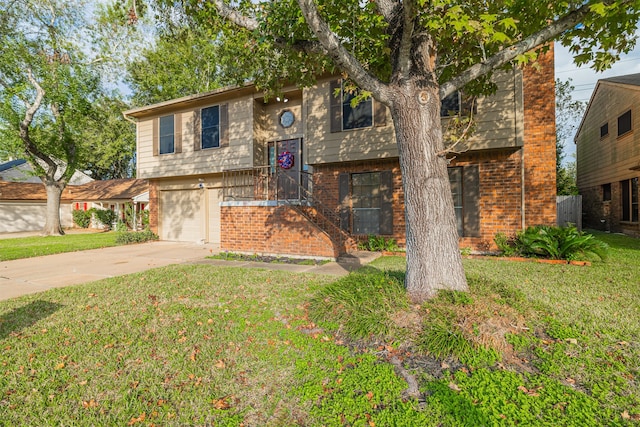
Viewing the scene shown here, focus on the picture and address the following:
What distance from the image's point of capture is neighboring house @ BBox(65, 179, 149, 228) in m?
19.0

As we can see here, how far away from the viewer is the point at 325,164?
933 cm

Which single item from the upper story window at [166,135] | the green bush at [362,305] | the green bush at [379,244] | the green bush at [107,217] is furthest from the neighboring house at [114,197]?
the green bush at [362,305]

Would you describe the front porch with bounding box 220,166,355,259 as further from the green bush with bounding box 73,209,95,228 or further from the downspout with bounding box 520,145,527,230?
the green bush with bounding box 73,209,95,228

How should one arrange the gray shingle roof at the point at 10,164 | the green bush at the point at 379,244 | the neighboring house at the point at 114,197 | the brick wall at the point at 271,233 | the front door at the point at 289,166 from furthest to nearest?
the gray shingle roof at the point at 10,164, the neighboring house at the point at 114,197, the front door at the point at 289,166, the green bush at the point at 379,244, the brick wall at the point at 271,233

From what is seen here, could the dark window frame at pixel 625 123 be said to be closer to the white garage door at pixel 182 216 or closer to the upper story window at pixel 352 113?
the upper story window at pixel 352 113

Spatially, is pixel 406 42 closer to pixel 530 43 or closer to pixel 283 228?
pixel 530 43

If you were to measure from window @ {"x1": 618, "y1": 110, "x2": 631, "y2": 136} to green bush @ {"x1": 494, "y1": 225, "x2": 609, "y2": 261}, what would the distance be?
7.91 meters

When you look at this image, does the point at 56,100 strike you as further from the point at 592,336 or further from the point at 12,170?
the point at 592,336

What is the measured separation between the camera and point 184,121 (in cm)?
1177

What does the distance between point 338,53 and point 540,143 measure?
21.9 feet

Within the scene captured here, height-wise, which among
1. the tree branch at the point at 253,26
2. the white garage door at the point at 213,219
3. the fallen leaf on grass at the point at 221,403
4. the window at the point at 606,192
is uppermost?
the tree branch at the point at 253,26

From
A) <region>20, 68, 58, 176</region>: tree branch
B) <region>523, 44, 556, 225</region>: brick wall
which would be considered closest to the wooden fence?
<region>523, 44, 556, 225</region>: brick wall

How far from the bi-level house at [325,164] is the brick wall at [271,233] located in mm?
29

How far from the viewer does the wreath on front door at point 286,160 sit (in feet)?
33.8
